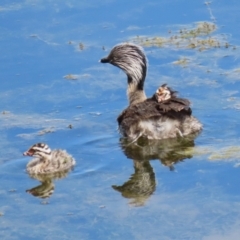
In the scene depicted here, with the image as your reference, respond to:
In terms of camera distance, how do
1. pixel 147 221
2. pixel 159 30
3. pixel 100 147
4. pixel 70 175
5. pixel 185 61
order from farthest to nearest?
pixel 159 30
pixel 185 61
pixel 100 147
pixel 70 175
pixel 147 221

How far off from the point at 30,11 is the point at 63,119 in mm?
4577

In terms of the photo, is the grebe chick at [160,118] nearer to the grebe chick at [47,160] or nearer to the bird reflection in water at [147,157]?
the bird reflection in water at [147,157]

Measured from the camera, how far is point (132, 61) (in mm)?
12570

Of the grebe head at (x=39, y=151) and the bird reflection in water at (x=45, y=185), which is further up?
the grebe head at (x=39, y=151)

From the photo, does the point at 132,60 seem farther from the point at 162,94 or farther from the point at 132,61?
the point at 162,94

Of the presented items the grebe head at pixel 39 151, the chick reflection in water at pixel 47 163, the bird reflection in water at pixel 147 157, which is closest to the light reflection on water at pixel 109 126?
the bird reflection in water at pixel 147 157

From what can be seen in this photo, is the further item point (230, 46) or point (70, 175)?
point (230, 46)

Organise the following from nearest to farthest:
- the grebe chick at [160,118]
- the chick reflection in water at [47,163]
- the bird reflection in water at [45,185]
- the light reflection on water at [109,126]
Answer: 1. the light reflection on water at [109,126]
2. the bird reflection in water at [45,185]
3. the chick reflection in water at [47,163]
4. the grebe chick at [160,118]

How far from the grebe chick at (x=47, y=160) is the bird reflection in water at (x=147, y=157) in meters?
0.74

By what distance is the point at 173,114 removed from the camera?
11.6m

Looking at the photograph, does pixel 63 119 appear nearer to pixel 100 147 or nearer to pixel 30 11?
pixel 100 147

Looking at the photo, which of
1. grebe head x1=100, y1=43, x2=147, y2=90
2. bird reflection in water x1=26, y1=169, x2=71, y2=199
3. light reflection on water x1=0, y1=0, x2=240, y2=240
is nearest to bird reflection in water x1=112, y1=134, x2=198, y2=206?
light reflection on water x1=0, y1=0, x2=240, y2=240

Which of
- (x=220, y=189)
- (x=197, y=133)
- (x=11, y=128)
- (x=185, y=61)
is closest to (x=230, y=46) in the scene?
(x=185, y=61)

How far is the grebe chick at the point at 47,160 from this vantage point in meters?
10.8
